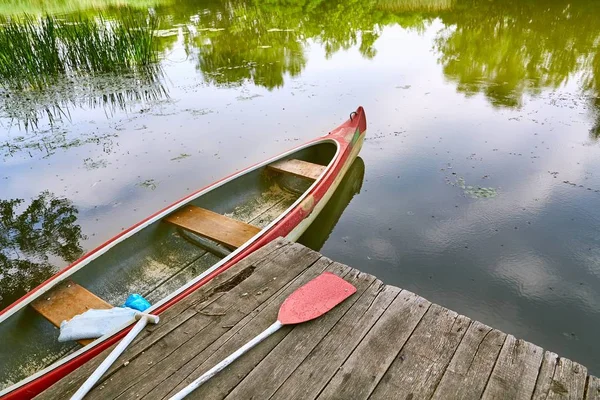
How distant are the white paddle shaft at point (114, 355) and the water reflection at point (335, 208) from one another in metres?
2.09

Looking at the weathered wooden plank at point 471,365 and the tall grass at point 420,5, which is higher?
the tall grass at point 420,5

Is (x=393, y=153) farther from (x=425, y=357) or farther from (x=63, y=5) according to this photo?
(x=63, y=5)

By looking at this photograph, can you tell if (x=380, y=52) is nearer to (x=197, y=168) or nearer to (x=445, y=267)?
(x=197, y=168)

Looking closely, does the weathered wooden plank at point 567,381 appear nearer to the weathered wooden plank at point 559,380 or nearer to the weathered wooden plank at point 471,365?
the weathered wooden plank at point 559,380

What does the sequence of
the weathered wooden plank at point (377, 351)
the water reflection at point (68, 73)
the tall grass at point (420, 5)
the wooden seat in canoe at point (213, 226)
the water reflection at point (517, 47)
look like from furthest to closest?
the tall grass at point (420, 5), the water reflection at point (517, 47), the water reflection at point (68, 73), the wooden seat in canoe at point (213, 226), the weathered wooden plank at point (377, 351)

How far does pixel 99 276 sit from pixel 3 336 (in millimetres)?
697

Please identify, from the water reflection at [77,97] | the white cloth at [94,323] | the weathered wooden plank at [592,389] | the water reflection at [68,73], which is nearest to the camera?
the weathered wooden plank at [592,389]

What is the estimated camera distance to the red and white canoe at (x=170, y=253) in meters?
2.48

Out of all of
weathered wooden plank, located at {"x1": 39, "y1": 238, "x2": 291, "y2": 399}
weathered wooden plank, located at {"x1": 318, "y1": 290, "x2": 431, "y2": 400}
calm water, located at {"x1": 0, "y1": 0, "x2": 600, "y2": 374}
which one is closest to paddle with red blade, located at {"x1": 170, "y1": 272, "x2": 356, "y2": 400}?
weathered wooden plank, located at {"x1": 318, "y1": 290, "x2": 431, "y2": 400}

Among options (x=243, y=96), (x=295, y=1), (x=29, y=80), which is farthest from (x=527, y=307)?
(x=295, y=1)

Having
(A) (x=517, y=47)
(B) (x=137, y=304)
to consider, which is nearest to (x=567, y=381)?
→ (B) (x=137, y=304)

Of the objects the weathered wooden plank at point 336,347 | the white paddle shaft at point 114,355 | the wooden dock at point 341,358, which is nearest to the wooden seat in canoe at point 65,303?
the white paddle shaft at point 114,355

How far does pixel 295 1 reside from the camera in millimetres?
16984

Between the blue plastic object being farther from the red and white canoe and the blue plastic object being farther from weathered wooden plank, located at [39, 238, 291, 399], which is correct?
weathered wooden plank, located at [39, 238, 291, 399]
